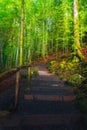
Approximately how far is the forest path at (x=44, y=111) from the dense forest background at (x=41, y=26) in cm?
1135

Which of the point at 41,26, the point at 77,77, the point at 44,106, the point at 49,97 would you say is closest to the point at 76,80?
the point at 77,77

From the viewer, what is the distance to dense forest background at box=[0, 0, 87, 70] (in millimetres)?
30141

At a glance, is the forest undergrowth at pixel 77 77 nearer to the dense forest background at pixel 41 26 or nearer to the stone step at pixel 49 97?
the stone step at pixel 49 97

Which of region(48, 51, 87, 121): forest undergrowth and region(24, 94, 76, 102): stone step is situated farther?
region(24, 94, 76, 102): stone step

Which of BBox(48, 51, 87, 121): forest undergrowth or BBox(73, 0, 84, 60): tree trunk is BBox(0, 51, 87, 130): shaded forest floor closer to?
BBox(48, 51, 87, 121): forest undergrowth

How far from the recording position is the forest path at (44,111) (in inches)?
334

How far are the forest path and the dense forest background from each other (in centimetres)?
1135

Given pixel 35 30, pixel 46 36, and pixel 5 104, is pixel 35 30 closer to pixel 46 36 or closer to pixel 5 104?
pixel 46 36

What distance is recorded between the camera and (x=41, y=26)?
38.0 meters

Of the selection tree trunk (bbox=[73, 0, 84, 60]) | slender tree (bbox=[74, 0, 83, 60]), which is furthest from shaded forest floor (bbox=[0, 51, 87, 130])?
slender tree (bbox=[74, 0, 83, 60])

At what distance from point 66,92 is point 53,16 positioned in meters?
23.9

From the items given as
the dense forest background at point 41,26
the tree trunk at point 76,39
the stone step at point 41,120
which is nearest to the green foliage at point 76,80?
the tree trunk at point 76,39

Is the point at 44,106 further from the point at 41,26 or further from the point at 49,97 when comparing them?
the point at 41,26

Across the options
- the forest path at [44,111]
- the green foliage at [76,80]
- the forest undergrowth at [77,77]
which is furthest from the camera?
the green foliage at [76,80]
